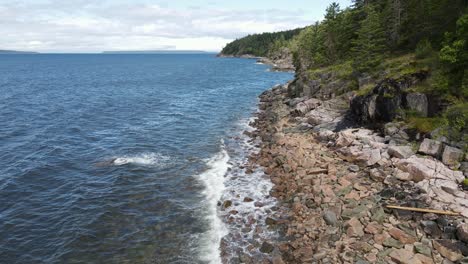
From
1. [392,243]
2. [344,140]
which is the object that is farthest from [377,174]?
[392,243]

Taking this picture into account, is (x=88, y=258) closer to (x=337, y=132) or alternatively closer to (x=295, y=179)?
(x=295, y=179)

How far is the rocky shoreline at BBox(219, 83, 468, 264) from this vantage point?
18.4 metres

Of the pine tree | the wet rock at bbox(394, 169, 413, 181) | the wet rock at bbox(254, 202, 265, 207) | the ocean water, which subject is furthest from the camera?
the pine tree

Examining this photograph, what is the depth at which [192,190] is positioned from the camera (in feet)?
97.4

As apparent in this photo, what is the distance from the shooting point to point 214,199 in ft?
91.6

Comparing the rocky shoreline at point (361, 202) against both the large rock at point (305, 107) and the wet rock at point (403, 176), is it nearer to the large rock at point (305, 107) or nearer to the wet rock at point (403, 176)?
the wet rock at point (403, 176)

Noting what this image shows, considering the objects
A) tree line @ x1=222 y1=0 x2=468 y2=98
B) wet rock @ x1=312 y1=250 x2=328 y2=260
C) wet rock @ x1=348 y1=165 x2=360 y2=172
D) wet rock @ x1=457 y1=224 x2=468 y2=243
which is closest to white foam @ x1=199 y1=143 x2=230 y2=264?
wet rock @ x1=312 y1=250 x2=328 y2=260

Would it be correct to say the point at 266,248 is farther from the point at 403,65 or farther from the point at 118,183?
the point at 403,65

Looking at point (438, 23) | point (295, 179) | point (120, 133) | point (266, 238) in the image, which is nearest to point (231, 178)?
point (295, 179)

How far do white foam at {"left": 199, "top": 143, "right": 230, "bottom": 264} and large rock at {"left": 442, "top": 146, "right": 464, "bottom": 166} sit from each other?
1946 centimetres

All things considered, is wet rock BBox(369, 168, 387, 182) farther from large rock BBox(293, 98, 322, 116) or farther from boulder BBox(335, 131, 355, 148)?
large rock BBox(293, 98, 322, 116)

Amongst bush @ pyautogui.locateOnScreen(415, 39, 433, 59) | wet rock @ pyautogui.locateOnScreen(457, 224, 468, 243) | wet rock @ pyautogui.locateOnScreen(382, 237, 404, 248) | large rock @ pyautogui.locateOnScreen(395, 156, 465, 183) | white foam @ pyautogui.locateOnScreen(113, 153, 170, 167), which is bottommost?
white foam @ pyautogui.locateOnScreen(113, 153, 170, 167)

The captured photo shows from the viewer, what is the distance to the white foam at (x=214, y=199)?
68.1 feet

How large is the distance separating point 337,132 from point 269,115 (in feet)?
62.1
